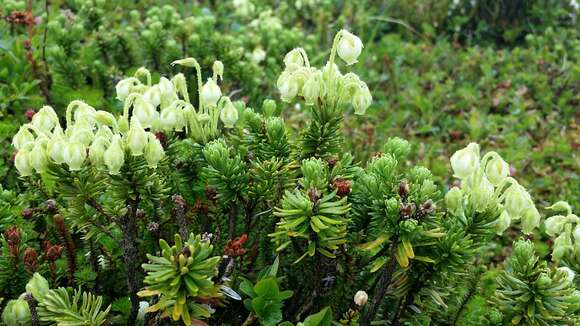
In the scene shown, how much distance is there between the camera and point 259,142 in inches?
70.9

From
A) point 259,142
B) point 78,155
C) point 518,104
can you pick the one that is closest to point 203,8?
point 518,104

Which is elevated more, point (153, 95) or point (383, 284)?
point (153, 95)

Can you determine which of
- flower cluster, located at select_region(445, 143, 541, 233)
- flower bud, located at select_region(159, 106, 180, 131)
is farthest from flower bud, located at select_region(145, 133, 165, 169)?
flower cluster, located at select_region(445, 143, 541, 233)

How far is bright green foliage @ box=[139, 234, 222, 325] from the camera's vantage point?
1312 millimetres

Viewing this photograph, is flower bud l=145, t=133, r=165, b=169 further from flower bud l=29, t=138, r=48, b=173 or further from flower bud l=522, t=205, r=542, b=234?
flower bud l=522, t=205, r=542, b=234

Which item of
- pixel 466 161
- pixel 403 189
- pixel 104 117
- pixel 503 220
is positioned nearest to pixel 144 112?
pixel 104 117

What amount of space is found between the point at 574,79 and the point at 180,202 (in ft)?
11.8

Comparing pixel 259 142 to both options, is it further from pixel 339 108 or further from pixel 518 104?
pixel 518 104

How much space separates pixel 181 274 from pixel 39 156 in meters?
0.47

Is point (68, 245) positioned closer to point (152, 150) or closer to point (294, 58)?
point (152, 150)

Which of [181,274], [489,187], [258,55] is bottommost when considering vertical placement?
[258,55]

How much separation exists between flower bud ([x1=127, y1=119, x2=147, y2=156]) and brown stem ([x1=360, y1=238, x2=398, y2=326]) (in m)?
0.66

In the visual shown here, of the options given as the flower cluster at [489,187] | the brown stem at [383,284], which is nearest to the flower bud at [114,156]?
the brown stem at [383,284]

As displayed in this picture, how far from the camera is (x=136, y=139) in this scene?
1.43 m
